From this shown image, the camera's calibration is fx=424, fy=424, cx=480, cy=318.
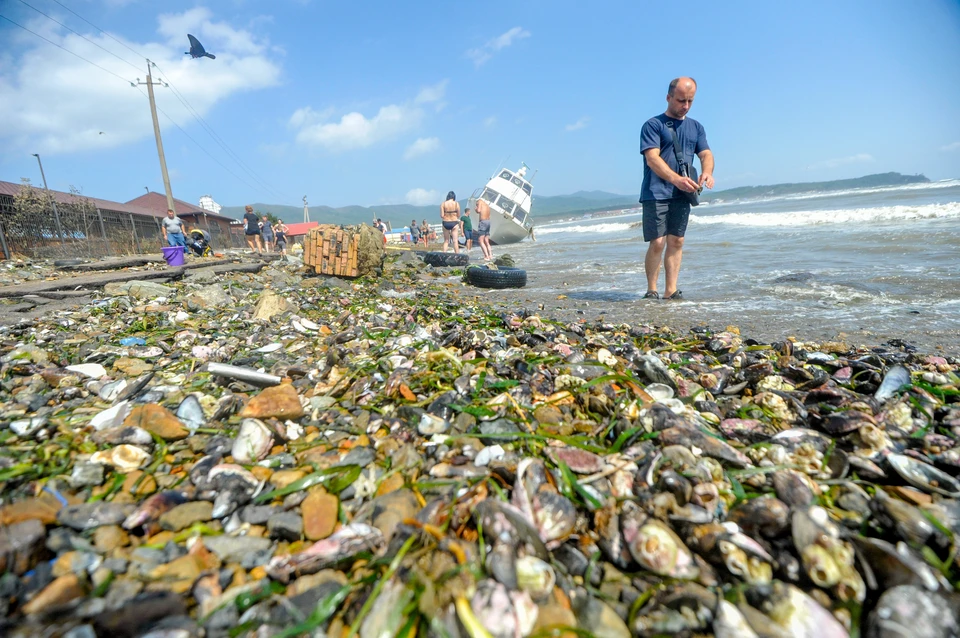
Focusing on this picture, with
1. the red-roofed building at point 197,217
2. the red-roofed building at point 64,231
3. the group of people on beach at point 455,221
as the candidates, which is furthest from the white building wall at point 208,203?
the group of people on beach at point 455,221

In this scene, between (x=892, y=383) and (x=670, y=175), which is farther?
(x=670, y=175)

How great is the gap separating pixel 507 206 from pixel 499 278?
19.4m

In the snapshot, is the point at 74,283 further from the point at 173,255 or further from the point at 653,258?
the point at 653,258

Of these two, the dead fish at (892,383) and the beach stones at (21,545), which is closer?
the beach stones at (21,545)

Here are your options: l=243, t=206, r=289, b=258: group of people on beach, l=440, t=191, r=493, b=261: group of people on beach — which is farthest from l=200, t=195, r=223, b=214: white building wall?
l=440, t=191, r=493, b=261: group of people on beach

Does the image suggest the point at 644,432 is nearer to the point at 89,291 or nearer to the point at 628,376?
the point at 628,376

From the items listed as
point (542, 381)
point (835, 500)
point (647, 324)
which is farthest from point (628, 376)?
point (647, 324)

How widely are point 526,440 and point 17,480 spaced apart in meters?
1.66

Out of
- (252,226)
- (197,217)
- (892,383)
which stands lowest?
(892,383)

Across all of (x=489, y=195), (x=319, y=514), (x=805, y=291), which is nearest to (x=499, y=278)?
(x=805, y=291)

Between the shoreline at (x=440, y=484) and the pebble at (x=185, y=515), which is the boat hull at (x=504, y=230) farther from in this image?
the pebble at (x=185, y=515)

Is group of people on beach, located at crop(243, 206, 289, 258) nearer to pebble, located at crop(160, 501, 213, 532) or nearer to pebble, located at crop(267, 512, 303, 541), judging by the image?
pebble, located at crop(160, 501, 213, 532)

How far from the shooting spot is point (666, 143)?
4625mm

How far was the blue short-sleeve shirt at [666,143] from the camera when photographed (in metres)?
4.59
